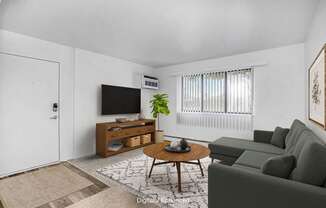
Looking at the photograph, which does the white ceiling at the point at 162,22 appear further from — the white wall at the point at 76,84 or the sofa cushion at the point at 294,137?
the sofa cushion at the point at 294,137

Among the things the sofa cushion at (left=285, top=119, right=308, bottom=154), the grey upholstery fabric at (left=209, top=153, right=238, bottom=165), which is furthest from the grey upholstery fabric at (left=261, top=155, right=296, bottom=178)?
the grey upholstery fabric at (left=209, top=153, right=238, bottom=165)

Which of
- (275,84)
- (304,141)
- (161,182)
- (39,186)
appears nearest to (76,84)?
(39,186)

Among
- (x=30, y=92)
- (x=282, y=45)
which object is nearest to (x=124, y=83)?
(x=30, y=92)

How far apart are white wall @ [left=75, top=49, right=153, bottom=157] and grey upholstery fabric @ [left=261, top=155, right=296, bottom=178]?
3.49 m

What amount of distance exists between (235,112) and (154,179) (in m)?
2.88

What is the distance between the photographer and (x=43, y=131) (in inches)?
120

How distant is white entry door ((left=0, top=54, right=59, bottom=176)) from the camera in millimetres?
2637

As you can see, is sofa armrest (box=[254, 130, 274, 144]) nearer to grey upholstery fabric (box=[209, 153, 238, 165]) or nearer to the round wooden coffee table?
grey upholstery fabric (box=[209, 153, 238, 165])

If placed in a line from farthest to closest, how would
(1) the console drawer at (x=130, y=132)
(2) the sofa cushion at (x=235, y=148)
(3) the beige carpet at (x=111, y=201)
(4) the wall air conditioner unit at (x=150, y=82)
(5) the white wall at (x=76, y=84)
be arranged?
(4) the wall air conditioner unit at (x=150, y=82) → (1) the console drawer at (x=130, y=132) → (5) the white wall at (x=76, y=84) → (2) the sofa cushion at (x=235, y=148) → (3) the beige carpet at (x=111, y=201)

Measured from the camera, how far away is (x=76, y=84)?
350 cm

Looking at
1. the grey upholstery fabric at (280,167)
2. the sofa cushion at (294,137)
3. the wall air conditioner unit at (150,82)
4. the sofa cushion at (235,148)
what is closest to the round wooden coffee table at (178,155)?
the sofa cushion at (235,148)

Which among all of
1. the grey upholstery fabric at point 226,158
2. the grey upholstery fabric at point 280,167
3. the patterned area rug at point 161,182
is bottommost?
the patterned area rug at point 161,182

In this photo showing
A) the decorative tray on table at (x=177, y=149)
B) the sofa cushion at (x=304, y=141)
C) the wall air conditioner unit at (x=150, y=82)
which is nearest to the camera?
the sofa cushion at (x=304, y=141)

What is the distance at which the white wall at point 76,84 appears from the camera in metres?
2.96
